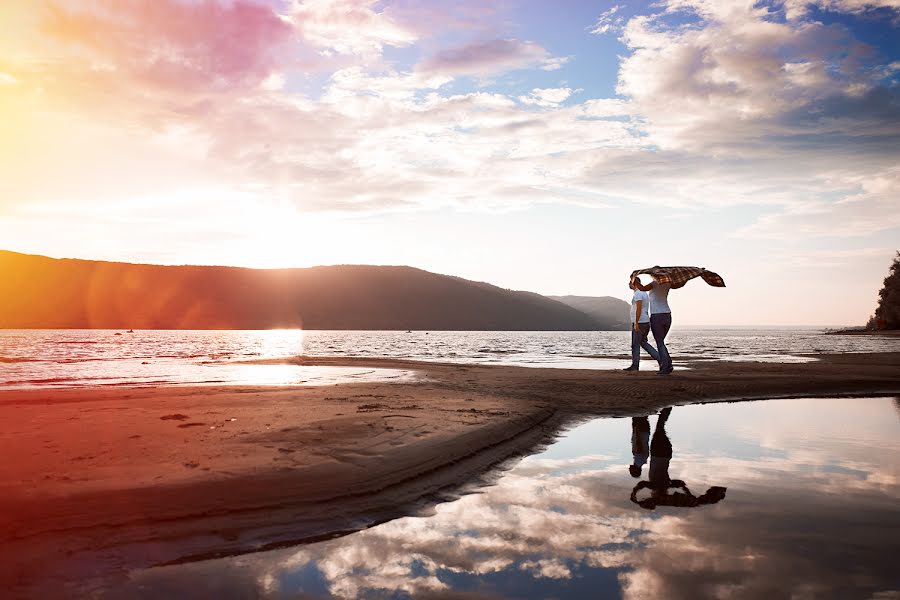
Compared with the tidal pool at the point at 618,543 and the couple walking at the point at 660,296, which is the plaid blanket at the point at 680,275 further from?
the tidal pool at the point at 618,543

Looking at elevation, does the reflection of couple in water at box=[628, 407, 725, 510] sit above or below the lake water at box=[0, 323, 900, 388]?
above

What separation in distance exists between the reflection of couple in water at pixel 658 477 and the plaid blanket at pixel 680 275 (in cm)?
984

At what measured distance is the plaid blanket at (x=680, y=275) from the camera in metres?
20.9

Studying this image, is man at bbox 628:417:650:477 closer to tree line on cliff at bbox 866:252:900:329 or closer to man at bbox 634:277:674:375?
man at bbox 634:277:674:375

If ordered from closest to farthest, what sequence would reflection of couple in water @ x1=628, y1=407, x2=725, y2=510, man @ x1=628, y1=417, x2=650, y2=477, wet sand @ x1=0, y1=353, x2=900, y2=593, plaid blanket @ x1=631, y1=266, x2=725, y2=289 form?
wet sand @ x1=0, y1=353, x2=900, y2=593 < reflection of couple in water @ x1=628, y1=407, x2=725, y2=510 < man @ x1=628, y1=417, x2=650, y2=477 < plaid blanket @ x1=631, y1=266, x2=725, y2=289

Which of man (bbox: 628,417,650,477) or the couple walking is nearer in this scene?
man (bbox: 628,417,650,477)

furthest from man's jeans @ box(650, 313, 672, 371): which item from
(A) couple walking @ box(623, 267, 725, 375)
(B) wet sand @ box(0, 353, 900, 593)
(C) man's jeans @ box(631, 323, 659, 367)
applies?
(B) wet sand @ box(0, 353, 900, 593)

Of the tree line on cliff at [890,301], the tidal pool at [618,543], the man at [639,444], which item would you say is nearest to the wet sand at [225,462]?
the tidal pool at [618,543]

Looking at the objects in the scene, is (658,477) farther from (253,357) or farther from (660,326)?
(253,357)

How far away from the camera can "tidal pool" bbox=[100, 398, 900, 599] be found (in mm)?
4500

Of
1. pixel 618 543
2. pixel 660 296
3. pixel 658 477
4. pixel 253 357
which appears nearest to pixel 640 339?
pixel 660 296

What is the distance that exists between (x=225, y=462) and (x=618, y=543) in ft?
17.3

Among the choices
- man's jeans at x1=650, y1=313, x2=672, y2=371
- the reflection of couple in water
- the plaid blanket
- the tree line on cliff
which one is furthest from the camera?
the tree line on cliff

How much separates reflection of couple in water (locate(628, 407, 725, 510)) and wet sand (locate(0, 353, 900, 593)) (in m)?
1.93
